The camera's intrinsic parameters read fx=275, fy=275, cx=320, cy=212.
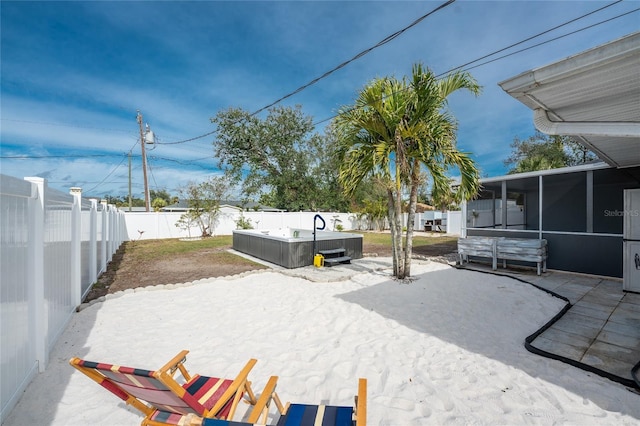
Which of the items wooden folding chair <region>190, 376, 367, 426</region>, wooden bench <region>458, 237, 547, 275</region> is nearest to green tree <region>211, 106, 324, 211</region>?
wooden bench <region>458, 237, 547, 275</region>

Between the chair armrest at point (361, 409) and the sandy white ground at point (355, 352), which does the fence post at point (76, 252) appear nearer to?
the sandy white ground at point (355, 352)

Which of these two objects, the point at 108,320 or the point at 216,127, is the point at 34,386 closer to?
the point at 108,320

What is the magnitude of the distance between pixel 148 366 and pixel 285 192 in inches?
954

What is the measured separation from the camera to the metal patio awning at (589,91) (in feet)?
7.23

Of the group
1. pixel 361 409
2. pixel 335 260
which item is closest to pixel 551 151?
pixel 335 260

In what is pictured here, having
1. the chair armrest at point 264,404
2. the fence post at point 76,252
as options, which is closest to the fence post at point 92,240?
the fence post at point 76,252

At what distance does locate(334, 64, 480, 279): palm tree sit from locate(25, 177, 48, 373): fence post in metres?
5.17

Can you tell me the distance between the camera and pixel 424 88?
5965 millimetres

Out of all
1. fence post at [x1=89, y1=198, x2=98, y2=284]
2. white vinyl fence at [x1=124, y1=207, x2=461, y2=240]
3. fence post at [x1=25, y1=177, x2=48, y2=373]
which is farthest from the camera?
white vinyl fence at [x1=124, y1=207, x2=461, y2=240]

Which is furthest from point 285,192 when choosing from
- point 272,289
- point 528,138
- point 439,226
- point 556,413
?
point 556,413

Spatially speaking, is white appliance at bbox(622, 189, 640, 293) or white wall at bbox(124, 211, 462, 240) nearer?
white appliance at bbox(622, 189, 640, 293)

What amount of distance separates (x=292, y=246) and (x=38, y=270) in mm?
5759

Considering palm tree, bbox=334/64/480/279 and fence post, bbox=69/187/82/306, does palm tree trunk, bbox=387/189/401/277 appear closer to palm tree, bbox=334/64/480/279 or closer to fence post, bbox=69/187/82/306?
palm tree, bbox=334/64/480/279

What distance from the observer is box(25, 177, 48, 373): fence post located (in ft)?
8.64
